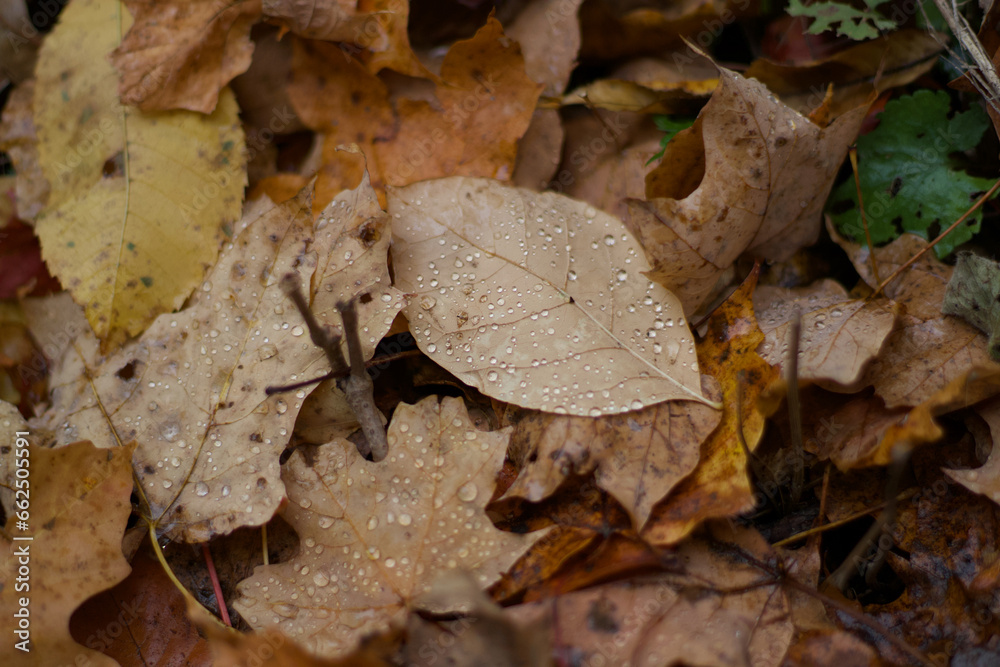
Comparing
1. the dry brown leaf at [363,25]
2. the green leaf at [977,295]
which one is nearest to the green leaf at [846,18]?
the green leaf at [977,295]

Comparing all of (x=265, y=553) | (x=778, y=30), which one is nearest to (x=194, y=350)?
(x=265, y=553)

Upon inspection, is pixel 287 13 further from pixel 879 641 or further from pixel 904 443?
pixel 879 641

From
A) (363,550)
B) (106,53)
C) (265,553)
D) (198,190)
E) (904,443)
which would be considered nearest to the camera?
(904,443)

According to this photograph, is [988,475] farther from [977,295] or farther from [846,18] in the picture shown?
[846,18]

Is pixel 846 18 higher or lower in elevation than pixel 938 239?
higher

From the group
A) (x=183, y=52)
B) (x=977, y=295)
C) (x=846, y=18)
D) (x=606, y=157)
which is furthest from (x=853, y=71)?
(x=183, y=52)

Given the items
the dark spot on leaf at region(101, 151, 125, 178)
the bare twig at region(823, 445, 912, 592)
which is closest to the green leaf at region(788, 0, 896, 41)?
the bare twig at region(823, 445, 912, 592)

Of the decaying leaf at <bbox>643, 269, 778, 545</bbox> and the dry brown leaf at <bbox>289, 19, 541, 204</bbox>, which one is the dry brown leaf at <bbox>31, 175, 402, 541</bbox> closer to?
the dry brown leaf at <bbox>289, 19, 541, 204</bbox>
